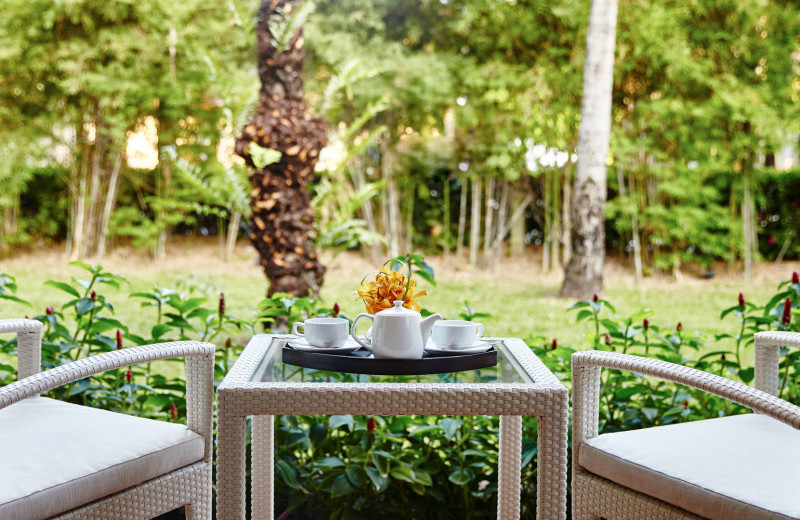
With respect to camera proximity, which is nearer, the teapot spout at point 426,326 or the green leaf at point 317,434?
the teapot spout at point 426,326

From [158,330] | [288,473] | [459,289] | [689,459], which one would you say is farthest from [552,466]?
[459,289]

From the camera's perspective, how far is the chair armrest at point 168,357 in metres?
1.21

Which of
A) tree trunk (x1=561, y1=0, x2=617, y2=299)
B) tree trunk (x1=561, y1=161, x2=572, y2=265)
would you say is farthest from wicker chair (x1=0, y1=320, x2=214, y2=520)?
tree trunk (x1=561, y1=161, x2=572, y2=265)

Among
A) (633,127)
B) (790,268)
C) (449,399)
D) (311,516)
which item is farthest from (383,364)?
(790,268)

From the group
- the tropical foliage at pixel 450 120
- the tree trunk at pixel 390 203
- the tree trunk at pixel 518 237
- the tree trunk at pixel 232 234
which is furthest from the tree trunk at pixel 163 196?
the tree trunk at pixel 518 237

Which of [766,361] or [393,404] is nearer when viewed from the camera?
[393,404]

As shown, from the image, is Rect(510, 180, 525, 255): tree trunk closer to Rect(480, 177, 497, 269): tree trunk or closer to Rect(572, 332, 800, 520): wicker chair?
Rect(480, 177, 497, 269): tree trunk

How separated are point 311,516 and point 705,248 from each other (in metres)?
5.35

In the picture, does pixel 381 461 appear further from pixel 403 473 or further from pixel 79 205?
pixel 79 205

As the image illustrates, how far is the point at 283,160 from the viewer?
3463 millimetres

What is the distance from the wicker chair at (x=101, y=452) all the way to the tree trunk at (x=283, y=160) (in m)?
2.05

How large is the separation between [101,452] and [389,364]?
0.50 metres

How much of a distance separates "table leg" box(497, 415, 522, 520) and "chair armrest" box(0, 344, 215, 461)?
64 centimetres

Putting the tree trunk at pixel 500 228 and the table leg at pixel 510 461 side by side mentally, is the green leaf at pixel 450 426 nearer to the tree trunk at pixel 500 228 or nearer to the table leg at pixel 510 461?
the table leg at pixel 510 461
